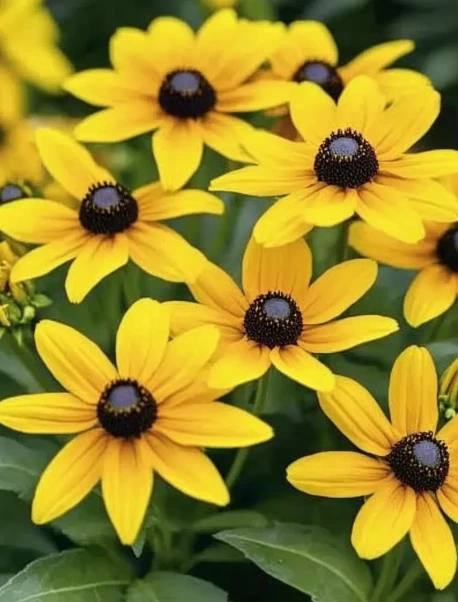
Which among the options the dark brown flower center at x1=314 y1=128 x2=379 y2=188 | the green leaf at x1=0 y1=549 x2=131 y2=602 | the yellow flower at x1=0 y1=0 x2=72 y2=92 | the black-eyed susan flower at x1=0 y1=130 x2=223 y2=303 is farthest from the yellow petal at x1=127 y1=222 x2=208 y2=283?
the yellow flower at x1=0 y1=0 x2=72 y2=92

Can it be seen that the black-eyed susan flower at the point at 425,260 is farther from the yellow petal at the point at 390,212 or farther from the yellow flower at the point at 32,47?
the yellow flower at the point at 32,47

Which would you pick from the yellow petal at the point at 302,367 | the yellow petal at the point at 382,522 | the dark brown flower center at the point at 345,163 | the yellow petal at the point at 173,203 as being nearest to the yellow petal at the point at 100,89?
the yellow petal at the point at 173,203

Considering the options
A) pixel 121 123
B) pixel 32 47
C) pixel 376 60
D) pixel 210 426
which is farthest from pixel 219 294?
pixel 32 47

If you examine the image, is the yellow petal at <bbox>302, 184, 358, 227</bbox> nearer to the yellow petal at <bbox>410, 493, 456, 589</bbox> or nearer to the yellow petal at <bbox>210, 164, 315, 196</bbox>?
the yellow petal at <bbox>210, 164, 315, 196</bbox>

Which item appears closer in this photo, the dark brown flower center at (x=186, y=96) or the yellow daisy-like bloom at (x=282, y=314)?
the yellow daisy-like bloom at (x=282, y=314)

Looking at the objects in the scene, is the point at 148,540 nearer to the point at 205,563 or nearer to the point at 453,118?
the point at 205,563

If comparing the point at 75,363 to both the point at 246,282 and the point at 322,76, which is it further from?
the point at 322,76

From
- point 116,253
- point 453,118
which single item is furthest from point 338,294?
point 453,118
